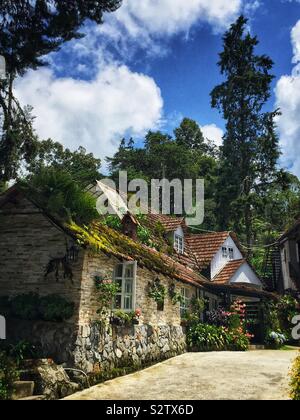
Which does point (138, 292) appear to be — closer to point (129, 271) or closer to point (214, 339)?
point (129, 271)

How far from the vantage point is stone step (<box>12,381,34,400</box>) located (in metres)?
7.98

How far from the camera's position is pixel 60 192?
444 inches

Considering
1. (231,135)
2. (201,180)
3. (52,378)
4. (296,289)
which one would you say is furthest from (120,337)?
(201,180)

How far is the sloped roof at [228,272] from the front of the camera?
76.9 feet

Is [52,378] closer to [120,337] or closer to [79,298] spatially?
[79,298]

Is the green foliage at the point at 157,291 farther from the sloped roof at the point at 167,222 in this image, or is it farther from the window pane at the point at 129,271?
the sloped roof at the point at 167,222

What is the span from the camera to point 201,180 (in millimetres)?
45906

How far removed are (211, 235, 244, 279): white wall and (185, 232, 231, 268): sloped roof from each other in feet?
1.25

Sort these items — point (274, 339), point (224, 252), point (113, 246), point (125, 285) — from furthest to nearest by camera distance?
point (224, 252) → point (274, 339) → point (125, 285) → point (113, 246)

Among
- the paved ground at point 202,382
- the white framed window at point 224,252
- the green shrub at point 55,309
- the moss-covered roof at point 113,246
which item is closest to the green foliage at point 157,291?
the moss-covered roof at point 113,246

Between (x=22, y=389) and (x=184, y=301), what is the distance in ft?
36.4

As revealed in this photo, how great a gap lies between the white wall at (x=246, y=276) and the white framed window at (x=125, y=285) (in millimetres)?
12087

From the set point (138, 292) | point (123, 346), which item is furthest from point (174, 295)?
point (123, 346)
